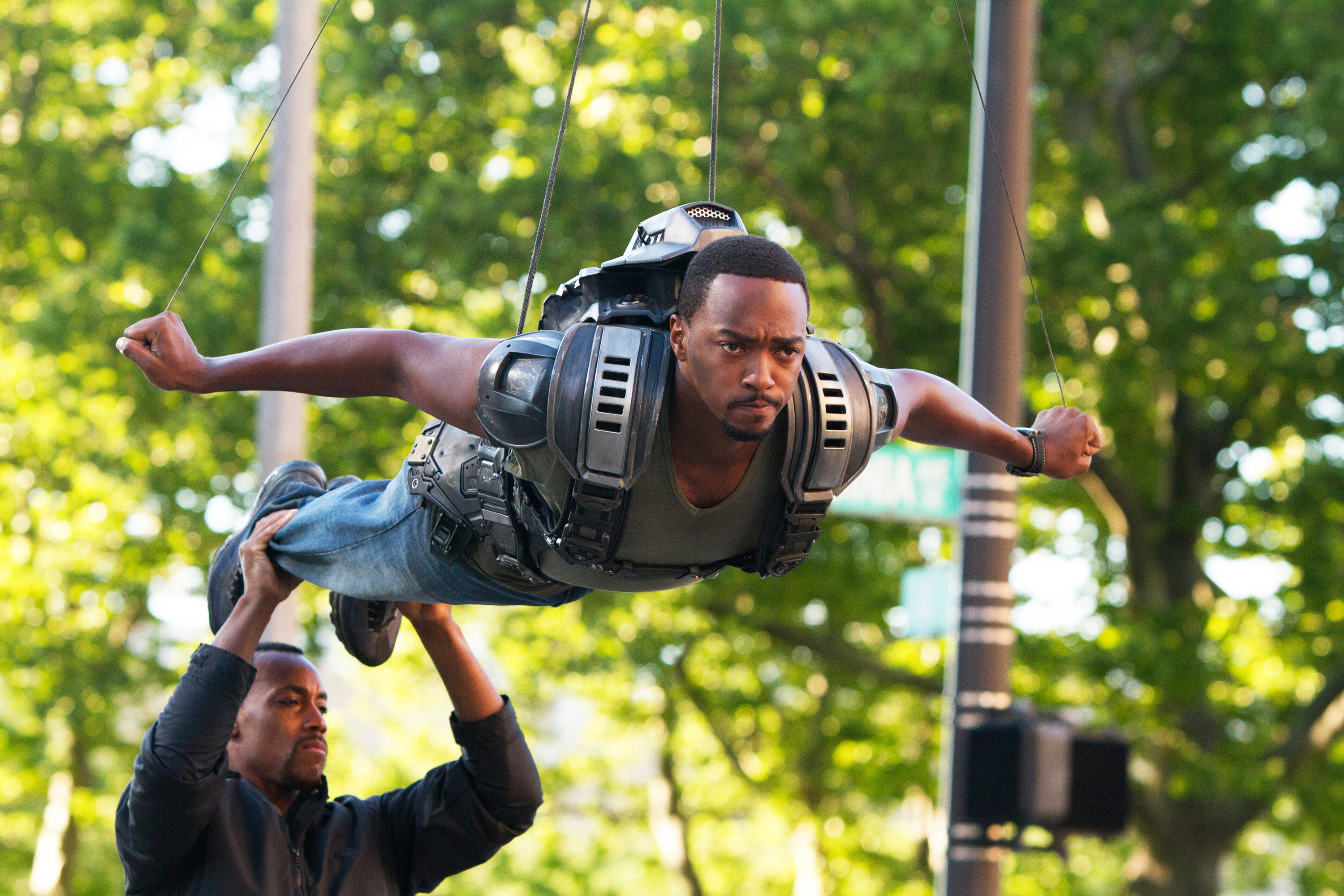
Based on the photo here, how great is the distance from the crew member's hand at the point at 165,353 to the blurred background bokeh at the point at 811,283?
756 centimetres

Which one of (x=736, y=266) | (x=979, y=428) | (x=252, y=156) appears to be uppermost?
(x=252, y=156)

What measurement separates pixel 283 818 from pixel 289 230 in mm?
3110

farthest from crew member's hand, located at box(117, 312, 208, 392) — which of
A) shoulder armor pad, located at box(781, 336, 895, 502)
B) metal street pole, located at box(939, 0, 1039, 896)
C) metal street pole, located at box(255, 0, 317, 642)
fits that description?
metal street pole, located at box(939, 0, 1039, 896)

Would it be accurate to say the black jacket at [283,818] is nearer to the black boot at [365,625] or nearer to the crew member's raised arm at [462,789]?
the crew member's raised arm at [462,789]

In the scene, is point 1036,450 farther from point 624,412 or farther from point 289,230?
point 289,230

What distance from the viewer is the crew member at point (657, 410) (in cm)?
245

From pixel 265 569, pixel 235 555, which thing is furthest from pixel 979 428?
pixel 235 555

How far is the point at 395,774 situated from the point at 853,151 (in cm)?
1167

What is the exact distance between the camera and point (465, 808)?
3998 mm

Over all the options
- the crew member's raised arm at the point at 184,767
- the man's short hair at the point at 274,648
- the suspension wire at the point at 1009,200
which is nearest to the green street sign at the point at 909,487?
the suspension wire at the point at 1009,200

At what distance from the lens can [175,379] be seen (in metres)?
2.80

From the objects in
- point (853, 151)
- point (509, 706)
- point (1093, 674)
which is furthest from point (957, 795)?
point (853, 151)

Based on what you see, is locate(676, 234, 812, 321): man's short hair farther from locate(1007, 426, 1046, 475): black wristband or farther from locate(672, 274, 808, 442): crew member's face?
locate(1007, 426, 1046, 475): black wristband

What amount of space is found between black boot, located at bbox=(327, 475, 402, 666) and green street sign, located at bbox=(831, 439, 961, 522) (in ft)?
9.52
